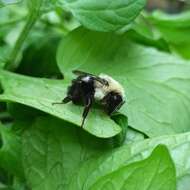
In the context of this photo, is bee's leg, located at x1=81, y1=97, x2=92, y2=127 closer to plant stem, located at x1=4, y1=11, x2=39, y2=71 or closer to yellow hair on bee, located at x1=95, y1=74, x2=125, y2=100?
yellow hair on bee, located at x1=95, y1=74, x2=125, y2=100

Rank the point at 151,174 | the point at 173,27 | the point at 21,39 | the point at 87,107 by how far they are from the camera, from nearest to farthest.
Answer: the point at 151,174 < the point at 87,107 < the point at 21,39 < the point at 173,27

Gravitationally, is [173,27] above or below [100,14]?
below

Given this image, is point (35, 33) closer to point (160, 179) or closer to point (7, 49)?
point (7, 49)

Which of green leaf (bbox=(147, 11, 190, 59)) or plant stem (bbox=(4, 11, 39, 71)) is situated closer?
plant stem (bbox=(4, 11, 39, 71))

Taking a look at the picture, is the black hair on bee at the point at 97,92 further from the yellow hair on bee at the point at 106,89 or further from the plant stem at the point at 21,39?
the plant stem at the point at 21,39

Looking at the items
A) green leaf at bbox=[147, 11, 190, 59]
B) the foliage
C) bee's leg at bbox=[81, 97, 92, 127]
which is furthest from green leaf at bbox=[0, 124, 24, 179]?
green leaf at bbox=[147, 11, 190, 59]

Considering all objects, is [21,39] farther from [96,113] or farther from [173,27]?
[173,27]

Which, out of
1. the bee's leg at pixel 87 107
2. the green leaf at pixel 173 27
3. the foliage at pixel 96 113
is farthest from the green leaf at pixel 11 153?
the green leaf at pixel 173 27

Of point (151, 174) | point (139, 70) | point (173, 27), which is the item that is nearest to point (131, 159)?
point (151, 174)
